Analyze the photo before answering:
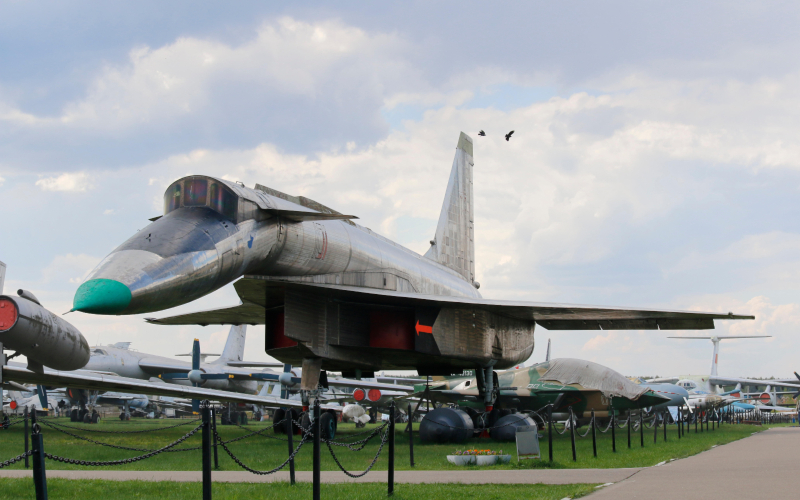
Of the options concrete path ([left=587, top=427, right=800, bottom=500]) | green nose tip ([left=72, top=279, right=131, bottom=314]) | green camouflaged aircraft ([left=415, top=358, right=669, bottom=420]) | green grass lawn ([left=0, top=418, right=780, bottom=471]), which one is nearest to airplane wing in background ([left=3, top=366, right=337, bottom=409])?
green grass lawn ([left=0, top=418, right=780, bottom=471])

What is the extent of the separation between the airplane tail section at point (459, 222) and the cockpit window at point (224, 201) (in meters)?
8.04

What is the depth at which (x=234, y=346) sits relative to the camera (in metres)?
39.0

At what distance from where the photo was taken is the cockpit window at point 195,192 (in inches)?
343

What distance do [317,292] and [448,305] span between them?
2.50 m

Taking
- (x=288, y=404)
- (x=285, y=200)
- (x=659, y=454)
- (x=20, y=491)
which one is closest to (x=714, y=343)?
(x=288, y=404)

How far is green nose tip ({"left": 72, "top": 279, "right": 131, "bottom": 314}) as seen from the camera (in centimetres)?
661

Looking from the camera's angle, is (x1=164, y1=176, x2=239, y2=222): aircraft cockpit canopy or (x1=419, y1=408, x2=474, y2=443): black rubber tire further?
(x1=419, y1=408, x2=474, y2=443): black rubber tire

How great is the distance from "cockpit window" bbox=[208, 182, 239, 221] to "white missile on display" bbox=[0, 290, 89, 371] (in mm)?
2257

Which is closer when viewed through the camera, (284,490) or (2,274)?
(284,490)

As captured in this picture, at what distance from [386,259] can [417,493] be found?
5.61 m

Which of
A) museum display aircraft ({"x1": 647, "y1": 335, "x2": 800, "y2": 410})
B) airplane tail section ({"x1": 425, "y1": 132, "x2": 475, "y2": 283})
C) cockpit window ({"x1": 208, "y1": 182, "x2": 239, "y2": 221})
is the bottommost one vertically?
museum display aircraft ({"x1": 647, "y1": 335, "x2": 800, "y2": 410})

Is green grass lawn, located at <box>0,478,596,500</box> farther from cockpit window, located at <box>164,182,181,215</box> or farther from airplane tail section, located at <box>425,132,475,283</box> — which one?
airplane tail section, located at <box>425,132,475,283</box>

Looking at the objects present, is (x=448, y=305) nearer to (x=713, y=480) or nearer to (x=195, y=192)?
(x=195, y=192)

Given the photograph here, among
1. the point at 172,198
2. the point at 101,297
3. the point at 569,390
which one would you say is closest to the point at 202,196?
the point at 172,198
